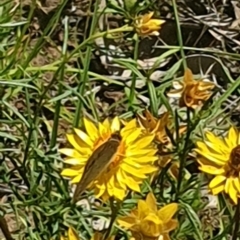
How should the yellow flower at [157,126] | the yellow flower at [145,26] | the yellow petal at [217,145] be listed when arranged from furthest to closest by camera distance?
the yellow flower at [145,26], the yellow flower at [157,126], the yellow petal at [217,145]

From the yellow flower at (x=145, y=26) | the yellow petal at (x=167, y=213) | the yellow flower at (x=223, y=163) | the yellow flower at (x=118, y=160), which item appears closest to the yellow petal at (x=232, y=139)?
the yellow flower at (x=223, y=163)

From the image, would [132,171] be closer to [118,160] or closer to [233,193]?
[118,160]

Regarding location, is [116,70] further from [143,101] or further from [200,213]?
[200,213]

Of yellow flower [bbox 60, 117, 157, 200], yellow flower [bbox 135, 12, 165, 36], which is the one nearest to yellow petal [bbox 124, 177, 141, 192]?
yellow flower [bbox 60, 117, 157, 200]

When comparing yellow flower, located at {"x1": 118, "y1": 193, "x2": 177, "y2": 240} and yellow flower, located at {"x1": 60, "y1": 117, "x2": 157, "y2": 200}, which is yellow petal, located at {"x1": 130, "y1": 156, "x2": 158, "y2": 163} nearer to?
yellow flower, located at {"x1": 60, "y1": 117, "x2": 157, "y2": 200}

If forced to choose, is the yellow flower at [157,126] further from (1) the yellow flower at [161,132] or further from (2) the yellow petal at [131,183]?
(2) the yellow petal at [131,183]

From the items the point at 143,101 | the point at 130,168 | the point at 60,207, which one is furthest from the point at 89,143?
the point at 143,101

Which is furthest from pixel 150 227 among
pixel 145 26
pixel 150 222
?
pixel 145 26

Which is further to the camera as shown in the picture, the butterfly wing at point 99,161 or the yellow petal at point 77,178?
the yellow petal at point 77,178
